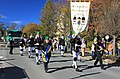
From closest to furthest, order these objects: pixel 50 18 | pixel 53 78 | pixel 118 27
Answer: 1. pixel 53 78
2. pixel 118 27
3. pixel 50 18

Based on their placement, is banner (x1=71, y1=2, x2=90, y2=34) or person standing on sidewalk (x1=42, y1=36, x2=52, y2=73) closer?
person standing on sidewalk (x1=42, y1=36, x2=52, y2=73)

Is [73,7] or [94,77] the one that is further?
[73,7]

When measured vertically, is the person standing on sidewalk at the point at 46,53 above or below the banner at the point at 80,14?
below

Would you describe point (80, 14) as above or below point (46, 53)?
above

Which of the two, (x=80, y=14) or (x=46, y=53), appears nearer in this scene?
(x=46, y=53)

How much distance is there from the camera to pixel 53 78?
11148 mm

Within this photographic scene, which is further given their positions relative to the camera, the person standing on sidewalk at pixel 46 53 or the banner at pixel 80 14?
the banner at pixel 80 14

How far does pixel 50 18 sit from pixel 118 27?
5297 centimetres

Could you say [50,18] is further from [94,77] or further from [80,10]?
[94,77]

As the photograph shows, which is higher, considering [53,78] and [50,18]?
[50,18]

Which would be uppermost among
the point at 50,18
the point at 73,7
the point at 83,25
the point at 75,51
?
the point at 50,18

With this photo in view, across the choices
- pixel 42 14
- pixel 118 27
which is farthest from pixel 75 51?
pixel 42 14

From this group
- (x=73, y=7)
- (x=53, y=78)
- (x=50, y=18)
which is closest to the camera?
(x=53, y=78)

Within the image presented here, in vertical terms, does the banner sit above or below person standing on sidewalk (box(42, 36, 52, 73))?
above
